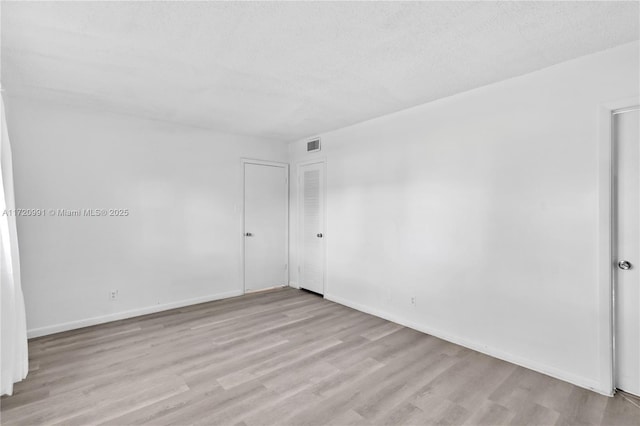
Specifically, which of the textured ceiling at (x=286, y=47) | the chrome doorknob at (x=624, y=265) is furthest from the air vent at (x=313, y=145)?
the chrome doorknob at (x=624, y=265)

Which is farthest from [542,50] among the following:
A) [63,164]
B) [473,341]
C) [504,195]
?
[63,164]

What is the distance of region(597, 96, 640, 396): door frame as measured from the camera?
2375mm

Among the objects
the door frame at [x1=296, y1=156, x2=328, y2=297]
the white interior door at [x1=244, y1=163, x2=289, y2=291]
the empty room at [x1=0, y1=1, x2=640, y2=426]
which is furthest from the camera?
the white interior door at [x1=244, y1=163, x2=289, y2=291]

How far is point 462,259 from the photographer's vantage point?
3227mm

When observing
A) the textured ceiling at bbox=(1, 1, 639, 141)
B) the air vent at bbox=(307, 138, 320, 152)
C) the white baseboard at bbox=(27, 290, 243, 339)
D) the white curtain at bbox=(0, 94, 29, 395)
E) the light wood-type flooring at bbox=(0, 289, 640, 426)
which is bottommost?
the light wood-type flooring at bbox=(0, 289, 640, 426)

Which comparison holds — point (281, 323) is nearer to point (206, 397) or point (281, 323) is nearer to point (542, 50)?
point (206, 397)

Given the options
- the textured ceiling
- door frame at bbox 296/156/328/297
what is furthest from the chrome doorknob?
door frame at bbox 296/156/328/297

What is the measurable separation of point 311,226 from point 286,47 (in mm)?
3204

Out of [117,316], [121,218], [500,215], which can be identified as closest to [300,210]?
[121,218]

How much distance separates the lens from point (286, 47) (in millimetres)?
Answer: 2305

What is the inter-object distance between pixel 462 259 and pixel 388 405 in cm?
163

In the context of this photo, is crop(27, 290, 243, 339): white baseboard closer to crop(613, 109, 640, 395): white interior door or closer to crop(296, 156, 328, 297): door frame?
crop(296, 156, 328, 297): door frame

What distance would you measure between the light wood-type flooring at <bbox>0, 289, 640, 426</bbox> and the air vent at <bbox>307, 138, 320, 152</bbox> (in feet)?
8.71

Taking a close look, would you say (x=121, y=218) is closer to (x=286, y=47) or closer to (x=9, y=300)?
(x=9, y=300)
